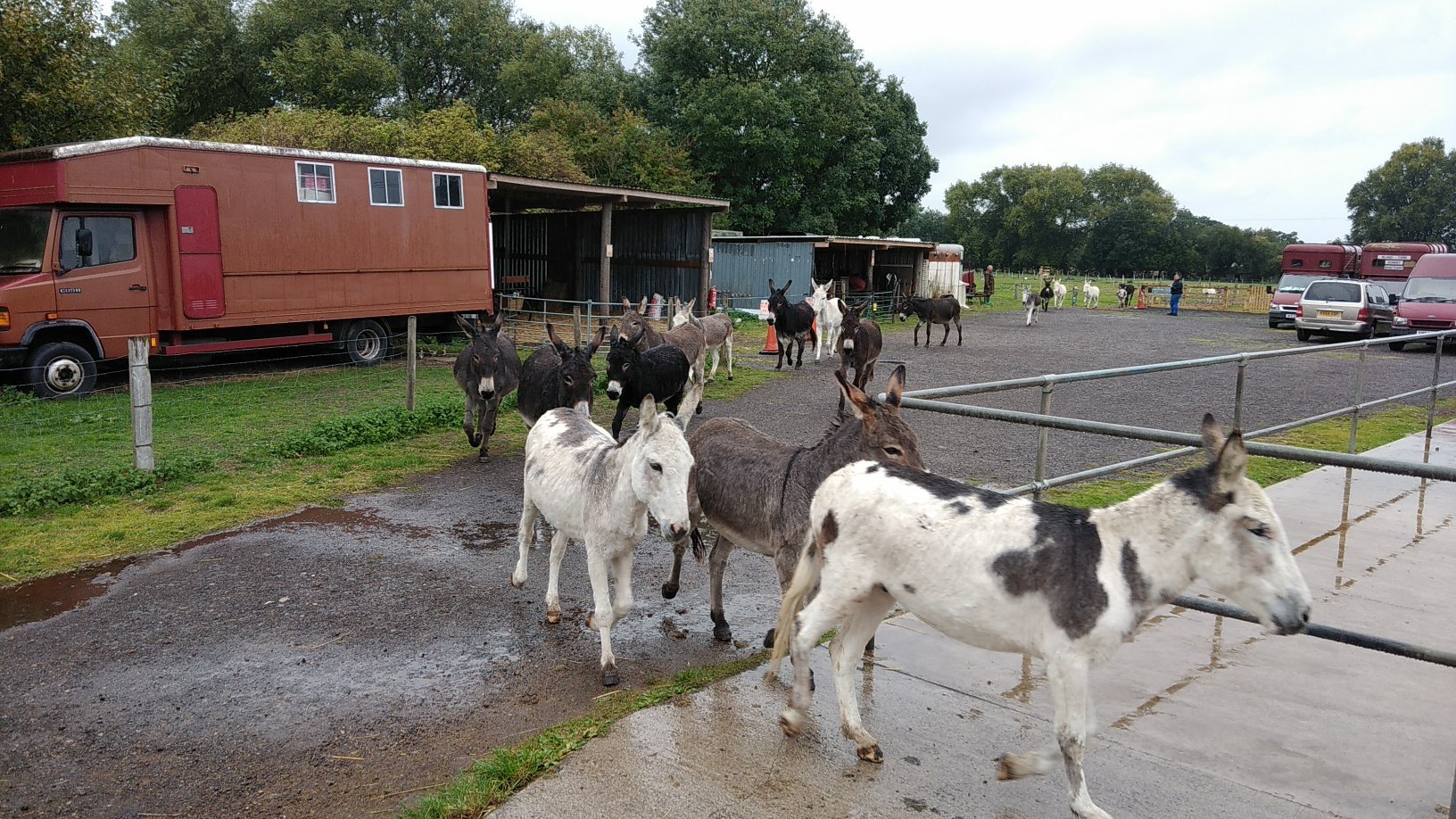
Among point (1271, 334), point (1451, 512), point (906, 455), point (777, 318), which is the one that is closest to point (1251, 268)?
point (1271, 334)

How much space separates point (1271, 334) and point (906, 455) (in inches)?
1260

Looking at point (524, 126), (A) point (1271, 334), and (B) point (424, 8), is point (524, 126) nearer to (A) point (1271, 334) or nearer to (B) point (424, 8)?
(B) point (424, 8)

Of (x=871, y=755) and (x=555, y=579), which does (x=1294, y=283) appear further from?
(x=871, y=755)

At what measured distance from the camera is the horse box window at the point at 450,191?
18984 millimetres

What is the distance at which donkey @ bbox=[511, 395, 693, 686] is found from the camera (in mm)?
4832

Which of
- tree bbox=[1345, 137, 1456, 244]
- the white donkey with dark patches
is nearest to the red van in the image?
the white donkey with dark patches

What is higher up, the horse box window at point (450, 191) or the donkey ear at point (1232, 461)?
the horse box window at point (450, 191)

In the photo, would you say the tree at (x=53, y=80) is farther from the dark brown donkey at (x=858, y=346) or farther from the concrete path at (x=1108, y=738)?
the concrete path at (x=1108, y=738)

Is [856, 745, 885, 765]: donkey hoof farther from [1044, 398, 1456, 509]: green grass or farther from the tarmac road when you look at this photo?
[1044, 398, 1456, 509]: green grass

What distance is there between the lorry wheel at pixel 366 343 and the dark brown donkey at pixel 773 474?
45.6 ft

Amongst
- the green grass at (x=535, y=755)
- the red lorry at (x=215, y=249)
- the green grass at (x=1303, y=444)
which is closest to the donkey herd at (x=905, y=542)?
the green grass at (x=535, y=755)

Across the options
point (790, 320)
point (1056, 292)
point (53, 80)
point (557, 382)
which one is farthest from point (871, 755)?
point (1056, 292)

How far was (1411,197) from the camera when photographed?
6606 centimetres

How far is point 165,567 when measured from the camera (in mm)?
6961
